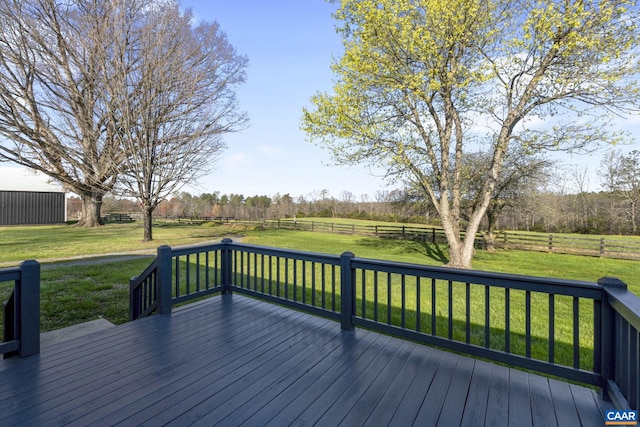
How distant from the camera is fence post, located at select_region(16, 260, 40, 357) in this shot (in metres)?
2.47

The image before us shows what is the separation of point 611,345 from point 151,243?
13928mm

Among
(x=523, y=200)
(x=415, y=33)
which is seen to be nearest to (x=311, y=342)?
(x=415, y=33)

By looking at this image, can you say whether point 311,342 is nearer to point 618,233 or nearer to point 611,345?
point 611,345

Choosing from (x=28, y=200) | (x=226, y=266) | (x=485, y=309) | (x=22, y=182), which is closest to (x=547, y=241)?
(x=485, y=309)

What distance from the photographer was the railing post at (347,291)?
122 inches

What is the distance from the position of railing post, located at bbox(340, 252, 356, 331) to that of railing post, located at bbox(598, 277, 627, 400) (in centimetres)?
195

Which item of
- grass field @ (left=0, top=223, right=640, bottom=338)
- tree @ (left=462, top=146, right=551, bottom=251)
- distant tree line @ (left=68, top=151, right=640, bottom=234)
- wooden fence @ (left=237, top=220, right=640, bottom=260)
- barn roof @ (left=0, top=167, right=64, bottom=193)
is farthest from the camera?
barn roof @ (left=0, top=167, right=64, bottom=193)

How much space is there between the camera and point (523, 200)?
13172 millimetres

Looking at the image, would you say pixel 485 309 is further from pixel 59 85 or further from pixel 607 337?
pixel 59 85

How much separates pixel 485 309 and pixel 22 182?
3328 centimetres

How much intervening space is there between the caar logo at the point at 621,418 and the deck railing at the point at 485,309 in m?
0.06

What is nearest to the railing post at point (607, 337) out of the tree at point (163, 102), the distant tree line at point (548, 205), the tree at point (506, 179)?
the distant tree line at point (548, 205)

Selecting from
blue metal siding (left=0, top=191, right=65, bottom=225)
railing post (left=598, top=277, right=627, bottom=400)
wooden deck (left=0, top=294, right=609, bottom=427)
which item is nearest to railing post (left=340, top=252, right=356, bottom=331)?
wooden deck (left=0, top=294, right=609, bottom=427)

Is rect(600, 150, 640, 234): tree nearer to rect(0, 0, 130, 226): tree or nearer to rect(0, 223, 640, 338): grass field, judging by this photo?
rect(0, 223, 640, 338): grass field
